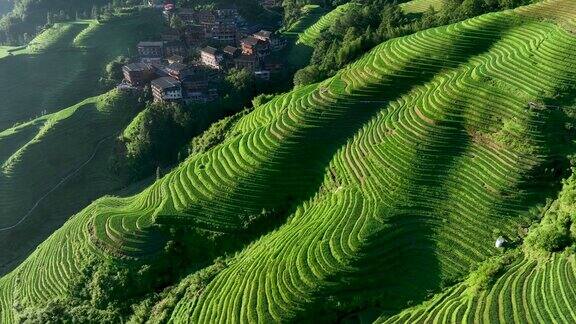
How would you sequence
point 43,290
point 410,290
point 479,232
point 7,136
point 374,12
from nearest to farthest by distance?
point 410,290
point 479,232
point 43,290
point 7,136
point 374,12

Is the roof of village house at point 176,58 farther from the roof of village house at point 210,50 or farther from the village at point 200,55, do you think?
the roof of village house at point 210,50

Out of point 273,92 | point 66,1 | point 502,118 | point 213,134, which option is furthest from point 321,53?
point 66,1

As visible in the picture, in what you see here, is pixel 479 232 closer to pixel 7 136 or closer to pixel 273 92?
pixel 273 92

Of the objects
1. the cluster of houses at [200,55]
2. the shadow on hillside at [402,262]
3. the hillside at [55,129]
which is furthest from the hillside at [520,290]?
the cluster of houses at [200,55]

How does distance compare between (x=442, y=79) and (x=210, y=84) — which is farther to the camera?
(x=210, y=84)

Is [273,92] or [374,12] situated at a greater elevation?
[374,12]

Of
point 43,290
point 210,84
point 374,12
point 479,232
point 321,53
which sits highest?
point 374,12

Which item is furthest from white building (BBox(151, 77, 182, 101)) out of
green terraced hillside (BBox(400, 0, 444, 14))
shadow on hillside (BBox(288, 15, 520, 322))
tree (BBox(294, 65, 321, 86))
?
shadow on hillside (BBox(288, 15, 520, 322))
